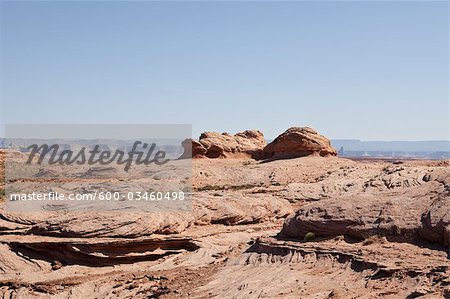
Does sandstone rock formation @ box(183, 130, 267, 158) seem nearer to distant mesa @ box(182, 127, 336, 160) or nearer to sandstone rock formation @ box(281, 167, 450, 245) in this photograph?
distant mesa @ box(182, 127, 336, 160)

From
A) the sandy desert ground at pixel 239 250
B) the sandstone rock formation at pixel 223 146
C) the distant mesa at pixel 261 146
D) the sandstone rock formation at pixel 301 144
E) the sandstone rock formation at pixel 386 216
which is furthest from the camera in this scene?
the sandstone rock formation at pixel 223 146

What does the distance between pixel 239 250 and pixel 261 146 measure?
3094cm

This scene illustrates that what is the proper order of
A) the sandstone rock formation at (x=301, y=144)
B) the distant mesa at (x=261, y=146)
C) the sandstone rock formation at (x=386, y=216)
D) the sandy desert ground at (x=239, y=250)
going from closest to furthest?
the sandy desert ground at (x=239, y=250)
the sandstone rock formation at (x=386, y=216)
the sandstone rock formation at (x=301, y=144)
the distant mesa at (x=261, y=146)

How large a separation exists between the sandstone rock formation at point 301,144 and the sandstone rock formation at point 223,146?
11.3 feet

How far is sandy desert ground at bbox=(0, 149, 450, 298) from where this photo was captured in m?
11.1

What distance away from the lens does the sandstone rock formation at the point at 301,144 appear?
38.0 m

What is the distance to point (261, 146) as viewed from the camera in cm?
4622

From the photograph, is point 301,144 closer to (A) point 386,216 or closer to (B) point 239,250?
(B) point 239,250

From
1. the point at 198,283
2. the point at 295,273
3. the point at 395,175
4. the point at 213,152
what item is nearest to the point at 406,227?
the point at 295,273

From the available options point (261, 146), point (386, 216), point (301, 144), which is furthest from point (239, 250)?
point (261, 146)

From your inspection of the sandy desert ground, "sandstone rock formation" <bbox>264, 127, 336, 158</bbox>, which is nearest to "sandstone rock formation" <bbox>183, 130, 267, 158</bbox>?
"sandstone rock formation" <bbox>264, 127, 336, 158</bbox>

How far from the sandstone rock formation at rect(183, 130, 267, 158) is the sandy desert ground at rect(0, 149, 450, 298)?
794 inches

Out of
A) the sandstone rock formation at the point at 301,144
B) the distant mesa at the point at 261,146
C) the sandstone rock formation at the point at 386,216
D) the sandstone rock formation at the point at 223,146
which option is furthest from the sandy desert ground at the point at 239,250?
the sandstone rock formation at the point at 223,146

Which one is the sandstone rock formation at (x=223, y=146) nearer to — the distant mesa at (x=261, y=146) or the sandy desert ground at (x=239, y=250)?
the distant mesa at (x=261, y=146)
